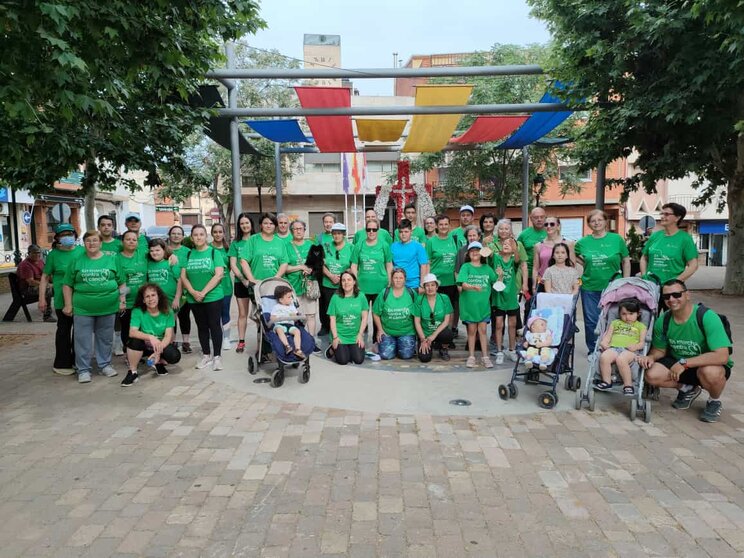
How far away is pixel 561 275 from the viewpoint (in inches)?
229

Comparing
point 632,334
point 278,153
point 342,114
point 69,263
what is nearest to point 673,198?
point 278,153

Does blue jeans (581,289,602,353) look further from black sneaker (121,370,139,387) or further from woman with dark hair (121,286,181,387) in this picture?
black sneaker (121,370,139,387)

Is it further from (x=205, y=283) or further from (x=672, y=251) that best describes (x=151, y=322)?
(x=672, y=251)

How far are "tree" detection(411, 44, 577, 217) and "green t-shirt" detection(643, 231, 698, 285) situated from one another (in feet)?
44.6

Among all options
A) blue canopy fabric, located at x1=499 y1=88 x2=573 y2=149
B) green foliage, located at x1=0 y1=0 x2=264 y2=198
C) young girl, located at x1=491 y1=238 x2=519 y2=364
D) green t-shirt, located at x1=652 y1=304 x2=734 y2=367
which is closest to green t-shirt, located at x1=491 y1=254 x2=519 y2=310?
young girl, located at x1=491 y1=238 x2=519 y2=364

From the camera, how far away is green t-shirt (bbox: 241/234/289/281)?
650cm

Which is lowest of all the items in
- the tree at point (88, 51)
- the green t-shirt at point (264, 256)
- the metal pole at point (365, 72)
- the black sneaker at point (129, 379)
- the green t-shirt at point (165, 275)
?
the black sneaker at point (129, 379)

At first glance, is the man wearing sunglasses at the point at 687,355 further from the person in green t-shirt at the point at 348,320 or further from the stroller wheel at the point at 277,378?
the stroller wheel at the point at 277,378

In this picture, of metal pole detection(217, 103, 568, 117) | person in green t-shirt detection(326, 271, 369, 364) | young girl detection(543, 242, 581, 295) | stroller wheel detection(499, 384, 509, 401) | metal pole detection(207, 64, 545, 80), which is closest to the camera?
stroller wheel detection(499, 384, 509, 401)

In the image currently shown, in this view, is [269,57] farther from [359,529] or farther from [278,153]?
[359,529]

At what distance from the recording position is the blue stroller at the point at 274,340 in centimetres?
552

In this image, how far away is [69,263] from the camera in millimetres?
5852

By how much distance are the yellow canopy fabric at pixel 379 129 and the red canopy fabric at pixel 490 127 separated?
5.02ft

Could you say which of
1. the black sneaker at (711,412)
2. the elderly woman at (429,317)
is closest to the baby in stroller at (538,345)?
the black sneaker at (711,412)
